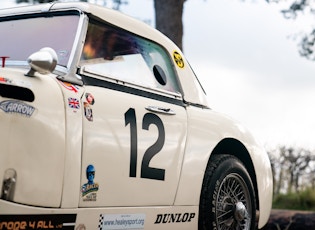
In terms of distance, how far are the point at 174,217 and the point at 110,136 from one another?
0.97 m

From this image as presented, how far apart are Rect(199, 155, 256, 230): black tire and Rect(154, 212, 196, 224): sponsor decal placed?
0.50ft

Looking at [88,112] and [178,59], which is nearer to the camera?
[88,112]

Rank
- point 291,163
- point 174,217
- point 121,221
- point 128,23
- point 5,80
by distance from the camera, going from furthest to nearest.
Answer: point 291,163 → point 128,23 → point 174,217 → point 121,221 → point 5,80

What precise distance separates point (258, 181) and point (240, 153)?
0.30 m

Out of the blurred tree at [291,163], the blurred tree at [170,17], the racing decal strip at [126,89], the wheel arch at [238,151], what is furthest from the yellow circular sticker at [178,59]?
the blurred tree at [291,163]

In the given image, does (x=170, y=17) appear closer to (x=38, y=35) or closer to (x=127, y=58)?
(x=127, y=58)

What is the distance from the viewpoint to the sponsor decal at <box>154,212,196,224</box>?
388 cm

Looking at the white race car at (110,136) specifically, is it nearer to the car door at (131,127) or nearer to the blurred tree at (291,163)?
the car door at (131,127)

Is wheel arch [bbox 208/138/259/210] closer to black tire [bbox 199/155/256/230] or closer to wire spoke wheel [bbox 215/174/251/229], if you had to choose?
black tire [bbox 199/155/256/230]

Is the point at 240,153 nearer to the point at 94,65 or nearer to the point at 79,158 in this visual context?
the point at 94,65

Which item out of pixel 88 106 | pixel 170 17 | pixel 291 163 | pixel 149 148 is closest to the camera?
pixel 88 106

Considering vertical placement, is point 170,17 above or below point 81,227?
above

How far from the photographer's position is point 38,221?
2957 millimetres

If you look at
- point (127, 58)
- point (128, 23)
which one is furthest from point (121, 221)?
point (128, 23)
